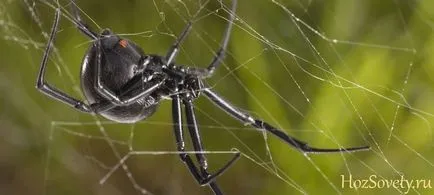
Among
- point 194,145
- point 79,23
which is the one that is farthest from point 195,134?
point 79,23

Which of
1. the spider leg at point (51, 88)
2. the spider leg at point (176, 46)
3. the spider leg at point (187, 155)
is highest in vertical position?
the spider leg at point (176, 46)

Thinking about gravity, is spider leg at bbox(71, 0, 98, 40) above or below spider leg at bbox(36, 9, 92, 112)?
above

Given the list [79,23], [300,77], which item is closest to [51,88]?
[79,23]

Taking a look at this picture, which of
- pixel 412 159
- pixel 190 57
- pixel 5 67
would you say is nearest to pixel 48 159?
pixel 5 67

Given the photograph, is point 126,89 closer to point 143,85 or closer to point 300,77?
point 143,85

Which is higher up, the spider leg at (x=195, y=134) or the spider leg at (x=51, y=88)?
the spider leg at (x=51, y=88)
